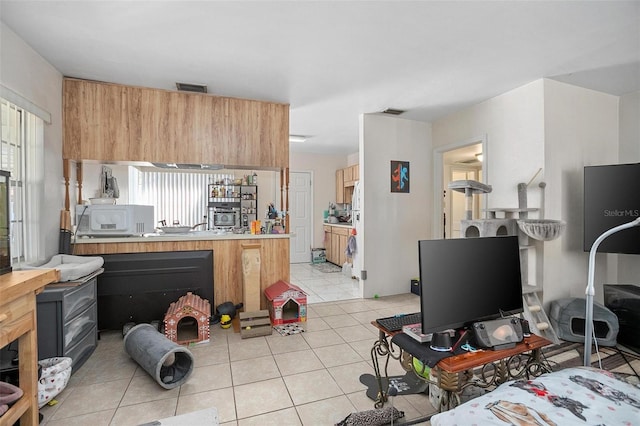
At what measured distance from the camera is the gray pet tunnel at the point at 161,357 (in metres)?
2.04

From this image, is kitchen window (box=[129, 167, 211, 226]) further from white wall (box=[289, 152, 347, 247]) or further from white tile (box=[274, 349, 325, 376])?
white tile (box=[274, 349, 325, 376])

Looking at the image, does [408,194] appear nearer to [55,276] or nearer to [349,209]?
[349,209]

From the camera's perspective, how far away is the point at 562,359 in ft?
8.05

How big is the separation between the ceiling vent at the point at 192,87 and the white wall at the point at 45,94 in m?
1.08

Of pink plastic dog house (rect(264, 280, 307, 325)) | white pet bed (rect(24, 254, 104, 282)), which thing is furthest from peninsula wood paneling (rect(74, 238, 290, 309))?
white pet bed (rect(24, 254, 104, 282))

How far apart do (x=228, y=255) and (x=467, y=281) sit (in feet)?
8.80

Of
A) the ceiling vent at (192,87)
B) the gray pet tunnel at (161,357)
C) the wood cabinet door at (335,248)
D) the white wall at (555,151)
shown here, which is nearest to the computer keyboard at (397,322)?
the gray pet tunnel at (161,357)

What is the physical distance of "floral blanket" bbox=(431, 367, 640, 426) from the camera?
3.19 ft

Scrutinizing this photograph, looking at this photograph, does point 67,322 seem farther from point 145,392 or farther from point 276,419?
point 276,419

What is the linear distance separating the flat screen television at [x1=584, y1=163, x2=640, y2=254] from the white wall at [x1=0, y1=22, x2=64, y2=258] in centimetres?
496

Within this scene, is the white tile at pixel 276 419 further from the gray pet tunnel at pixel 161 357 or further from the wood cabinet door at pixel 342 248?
the wood cabinet door at pixel 342 248

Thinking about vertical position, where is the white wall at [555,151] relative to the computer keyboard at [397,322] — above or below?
above

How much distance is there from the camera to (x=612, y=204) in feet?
9.07

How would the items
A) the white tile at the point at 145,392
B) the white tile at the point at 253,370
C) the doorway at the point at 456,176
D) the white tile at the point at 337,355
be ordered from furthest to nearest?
the doorway at the point at 456,176, the white tile at the point at 337,355, the white tile at the point at 253,370, the white tile at the point at 145,392
